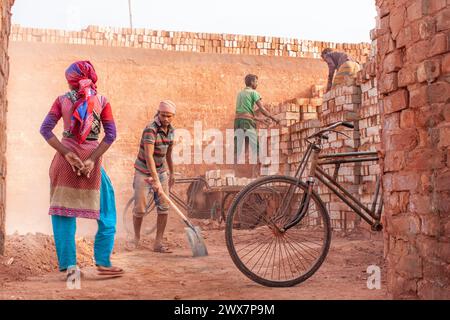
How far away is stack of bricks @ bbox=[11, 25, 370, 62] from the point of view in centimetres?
1385

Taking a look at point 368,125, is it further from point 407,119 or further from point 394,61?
point 407,119

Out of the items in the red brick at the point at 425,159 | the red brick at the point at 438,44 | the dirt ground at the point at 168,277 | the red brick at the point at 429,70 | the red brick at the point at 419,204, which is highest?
the red brick at the point at 438,44

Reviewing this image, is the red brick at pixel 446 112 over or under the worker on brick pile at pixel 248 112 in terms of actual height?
under

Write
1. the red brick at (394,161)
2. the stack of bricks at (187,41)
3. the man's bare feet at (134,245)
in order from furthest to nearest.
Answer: the stack of bricks at (187,41)
the man's bare feet at (134,245)
the red brick at (394,161)

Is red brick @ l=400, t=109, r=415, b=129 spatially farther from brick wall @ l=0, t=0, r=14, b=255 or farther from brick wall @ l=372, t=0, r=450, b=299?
brick wall @ l=0, t=0, r=14, b=255

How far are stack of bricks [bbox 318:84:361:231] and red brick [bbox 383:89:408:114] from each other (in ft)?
14.1

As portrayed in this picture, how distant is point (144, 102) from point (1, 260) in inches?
381

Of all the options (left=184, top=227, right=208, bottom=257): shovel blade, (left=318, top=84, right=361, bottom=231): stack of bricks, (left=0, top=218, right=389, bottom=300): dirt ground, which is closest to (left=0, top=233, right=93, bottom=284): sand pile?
(left=0, top=218, right=389, bottom=300): dirt ground

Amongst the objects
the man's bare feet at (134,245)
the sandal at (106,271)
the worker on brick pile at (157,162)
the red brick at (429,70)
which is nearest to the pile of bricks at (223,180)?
the man's bare feet at (134,245)

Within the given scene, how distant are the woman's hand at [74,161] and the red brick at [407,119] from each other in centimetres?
233

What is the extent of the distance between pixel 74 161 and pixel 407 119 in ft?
7.89

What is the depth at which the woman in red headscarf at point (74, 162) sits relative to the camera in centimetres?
412

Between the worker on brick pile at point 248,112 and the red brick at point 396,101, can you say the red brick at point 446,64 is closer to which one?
the red brick at point 396,101
